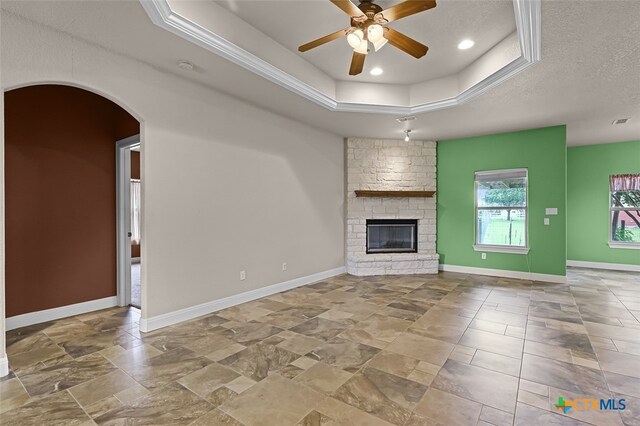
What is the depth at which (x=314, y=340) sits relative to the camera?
3154 mm

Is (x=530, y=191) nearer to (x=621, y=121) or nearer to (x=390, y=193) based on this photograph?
(x=621, y=121)

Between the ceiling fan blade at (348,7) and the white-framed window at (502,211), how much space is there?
194 inches

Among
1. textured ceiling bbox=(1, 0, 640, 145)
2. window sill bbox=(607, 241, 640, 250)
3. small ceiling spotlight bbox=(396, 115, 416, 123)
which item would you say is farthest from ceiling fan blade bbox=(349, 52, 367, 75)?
window sill bbox=(607, 241, 640, 250)

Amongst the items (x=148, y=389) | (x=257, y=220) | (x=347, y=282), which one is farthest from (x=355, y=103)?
(x=148, y=389)

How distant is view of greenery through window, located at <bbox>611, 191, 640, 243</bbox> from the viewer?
6727mm

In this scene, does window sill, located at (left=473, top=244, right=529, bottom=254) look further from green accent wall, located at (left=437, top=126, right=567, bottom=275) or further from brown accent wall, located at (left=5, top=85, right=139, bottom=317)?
brown accent wall, located at (left=5, top=85, right=139, bottom=317)

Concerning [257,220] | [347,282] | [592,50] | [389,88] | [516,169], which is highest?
[389,88]

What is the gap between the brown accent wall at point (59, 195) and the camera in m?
3.49

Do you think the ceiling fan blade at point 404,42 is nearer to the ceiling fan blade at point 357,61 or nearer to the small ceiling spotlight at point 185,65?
the ceiling fan blade at point 357,61

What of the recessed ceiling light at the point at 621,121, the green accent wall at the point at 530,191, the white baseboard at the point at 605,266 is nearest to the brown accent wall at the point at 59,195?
the green accent wall at the point at 530,191

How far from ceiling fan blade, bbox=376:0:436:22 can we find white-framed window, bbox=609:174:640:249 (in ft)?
24.1

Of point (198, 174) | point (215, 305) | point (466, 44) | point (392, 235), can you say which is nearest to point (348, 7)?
point (466, 44)

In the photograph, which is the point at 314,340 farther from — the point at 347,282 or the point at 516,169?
the point at 516,169

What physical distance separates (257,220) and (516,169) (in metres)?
4.94
